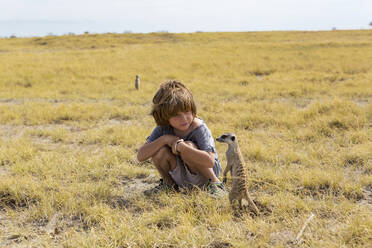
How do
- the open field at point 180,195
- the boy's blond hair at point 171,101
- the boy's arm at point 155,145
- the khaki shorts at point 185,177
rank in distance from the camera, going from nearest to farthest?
the open field at point 180,195
the boy's blond hair at point 171,101
the boy's arm at point 155,145
the khaki shorts at point 185,177

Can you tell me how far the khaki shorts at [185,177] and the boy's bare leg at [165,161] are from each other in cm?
5

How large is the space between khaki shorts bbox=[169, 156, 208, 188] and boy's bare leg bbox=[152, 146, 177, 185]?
2.1 inches

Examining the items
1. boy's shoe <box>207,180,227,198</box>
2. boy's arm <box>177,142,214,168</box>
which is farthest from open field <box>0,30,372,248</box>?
boy's arm <box>177,142,214,168</box>

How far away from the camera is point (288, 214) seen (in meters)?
2.84

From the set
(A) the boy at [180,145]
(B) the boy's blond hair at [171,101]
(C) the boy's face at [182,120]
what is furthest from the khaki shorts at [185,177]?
(B) the boy's blond hair at [171,101]

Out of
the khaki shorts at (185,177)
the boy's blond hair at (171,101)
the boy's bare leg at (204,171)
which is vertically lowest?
the khaki shorts at (185,177)

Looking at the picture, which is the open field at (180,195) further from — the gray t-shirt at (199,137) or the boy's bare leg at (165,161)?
Answer: the gray t-shirt at (199,137)

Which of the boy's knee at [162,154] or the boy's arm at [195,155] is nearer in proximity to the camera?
the boy's arm at [195,155]

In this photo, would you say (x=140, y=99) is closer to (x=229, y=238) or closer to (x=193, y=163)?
(x=193, y=163)

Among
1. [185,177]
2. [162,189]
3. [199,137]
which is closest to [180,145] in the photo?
[199,137]

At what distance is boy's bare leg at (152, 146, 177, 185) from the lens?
3.18 metres

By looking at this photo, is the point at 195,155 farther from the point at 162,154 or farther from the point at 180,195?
the point at 180,195

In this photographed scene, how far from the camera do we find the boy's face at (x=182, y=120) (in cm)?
306

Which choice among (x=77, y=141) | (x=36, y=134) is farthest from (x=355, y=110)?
(x=36, y=134)
